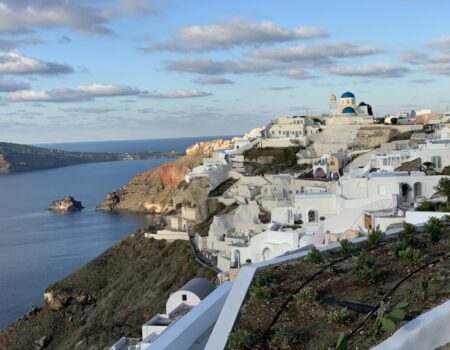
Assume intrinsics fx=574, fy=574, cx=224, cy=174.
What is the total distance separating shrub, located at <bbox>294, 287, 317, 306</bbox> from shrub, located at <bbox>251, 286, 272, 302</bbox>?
0.35m

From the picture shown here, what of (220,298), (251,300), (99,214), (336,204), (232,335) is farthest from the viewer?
(99,214)

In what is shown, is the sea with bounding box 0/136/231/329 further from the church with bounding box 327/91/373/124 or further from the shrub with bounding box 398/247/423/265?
the shrub with bounding box 398/247/423/265

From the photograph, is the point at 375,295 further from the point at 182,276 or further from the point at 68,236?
the point at 68,236

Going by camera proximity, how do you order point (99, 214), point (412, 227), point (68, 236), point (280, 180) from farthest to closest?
1. point (99, 214)
2. point (68, 236)
3. point (280, 180)
4. point (412, 227)

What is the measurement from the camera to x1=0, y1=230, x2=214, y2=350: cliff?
25391 millimetres

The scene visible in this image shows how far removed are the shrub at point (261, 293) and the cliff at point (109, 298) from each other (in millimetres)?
16644

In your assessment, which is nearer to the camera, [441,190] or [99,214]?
[441,190]

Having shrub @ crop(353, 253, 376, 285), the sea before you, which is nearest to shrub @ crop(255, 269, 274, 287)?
shrub @ crop(353, 253, 376, 285)

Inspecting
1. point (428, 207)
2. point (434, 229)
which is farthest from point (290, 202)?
point (434, 229)

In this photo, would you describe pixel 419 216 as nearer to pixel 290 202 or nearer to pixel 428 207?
pixel 428 207

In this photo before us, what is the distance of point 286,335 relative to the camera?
6227mm

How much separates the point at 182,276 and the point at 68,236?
3268 cm

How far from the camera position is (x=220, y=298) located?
8.11m

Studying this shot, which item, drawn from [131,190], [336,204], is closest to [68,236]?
[131,190]
